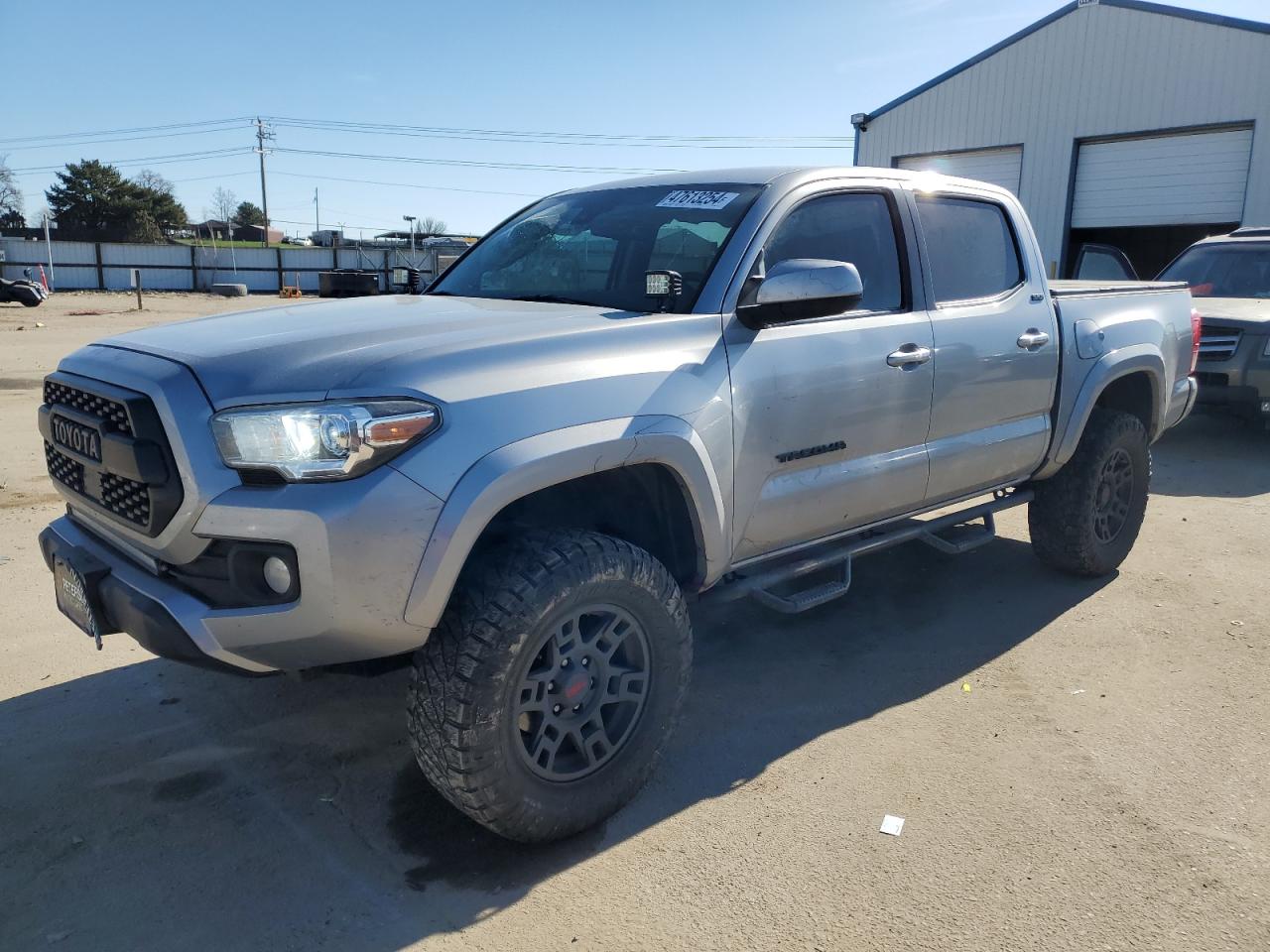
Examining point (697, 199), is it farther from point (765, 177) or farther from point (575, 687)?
point (575, 687)

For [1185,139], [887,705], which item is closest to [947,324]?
[887,705]

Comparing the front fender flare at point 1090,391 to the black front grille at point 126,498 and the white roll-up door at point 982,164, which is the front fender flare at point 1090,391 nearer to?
the black front grille at point 126,498

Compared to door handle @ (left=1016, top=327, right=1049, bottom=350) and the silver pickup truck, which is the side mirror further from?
door handle @ (left=1016, top=327, right=1049, bottom=350)

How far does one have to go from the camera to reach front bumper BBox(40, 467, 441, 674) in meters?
2.33

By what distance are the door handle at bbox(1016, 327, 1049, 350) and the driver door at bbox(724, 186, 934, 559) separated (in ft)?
2.23

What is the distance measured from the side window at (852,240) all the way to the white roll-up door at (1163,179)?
1602 centimetres

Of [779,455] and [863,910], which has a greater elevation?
[779,455]

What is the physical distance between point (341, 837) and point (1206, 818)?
2624 mm

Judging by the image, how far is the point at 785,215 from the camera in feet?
11.5

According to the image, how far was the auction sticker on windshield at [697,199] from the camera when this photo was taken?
352cm

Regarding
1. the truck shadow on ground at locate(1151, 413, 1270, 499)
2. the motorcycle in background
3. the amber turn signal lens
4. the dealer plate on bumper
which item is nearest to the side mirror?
the amber turn signal lens

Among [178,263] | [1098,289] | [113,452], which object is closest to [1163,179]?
[1098,289]

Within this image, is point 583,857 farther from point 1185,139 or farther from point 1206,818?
point 1185,139

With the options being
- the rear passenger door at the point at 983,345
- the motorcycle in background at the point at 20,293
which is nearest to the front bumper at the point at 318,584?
the rear passenger door at the point at 983,345
